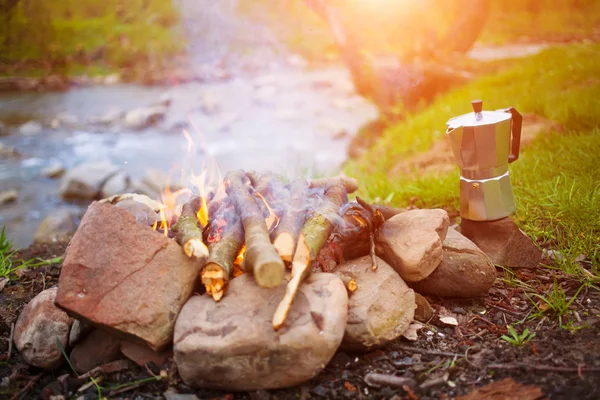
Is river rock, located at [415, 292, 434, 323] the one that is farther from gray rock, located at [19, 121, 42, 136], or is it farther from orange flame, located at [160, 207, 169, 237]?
gray rock, located at [19, 121, 42, 136]

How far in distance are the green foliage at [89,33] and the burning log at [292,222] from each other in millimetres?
5121

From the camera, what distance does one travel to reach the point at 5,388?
184cm

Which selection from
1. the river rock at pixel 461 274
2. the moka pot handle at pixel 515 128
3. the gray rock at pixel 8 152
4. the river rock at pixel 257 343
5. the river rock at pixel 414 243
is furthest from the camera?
the gray rock at pixel 8 152

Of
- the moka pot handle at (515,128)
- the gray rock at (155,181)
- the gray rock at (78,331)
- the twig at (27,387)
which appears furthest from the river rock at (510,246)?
the gray rock at (155,181)

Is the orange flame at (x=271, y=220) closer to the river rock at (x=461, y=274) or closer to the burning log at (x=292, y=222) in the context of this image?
the burning log at (x=292, y=222)

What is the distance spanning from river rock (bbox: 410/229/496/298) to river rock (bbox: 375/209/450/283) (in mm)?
93

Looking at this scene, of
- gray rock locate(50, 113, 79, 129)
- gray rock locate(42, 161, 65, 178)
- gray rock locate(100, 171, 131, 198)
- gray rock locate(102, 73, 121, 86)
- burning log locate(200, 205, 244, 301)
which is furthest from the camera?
gray rock locate(102, 73, 121, 86)

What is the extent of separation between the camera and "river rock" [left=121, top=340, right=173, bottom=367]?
190 centimetres

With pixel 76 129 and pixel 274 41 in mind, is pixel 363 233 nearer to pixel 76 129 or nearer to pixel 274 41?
pixel 76 129

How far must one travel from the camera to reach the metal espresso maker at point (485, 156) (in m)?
2.25

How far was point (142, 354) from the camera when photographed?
1.92 metres

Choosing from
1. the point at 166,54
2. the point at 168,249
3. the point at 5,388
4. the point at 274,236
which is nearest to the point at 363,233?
the point at 274,236

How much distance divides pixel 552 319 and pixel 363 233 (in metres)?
0.98

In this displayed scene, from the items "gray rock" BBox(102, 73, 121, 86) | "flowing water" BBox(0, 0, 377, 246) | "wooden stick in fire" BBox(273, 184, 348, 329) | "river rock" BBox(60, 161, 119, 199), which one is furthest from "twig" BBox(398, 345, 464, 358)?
"gray rock" BBox(102, 73, 121, 86)
